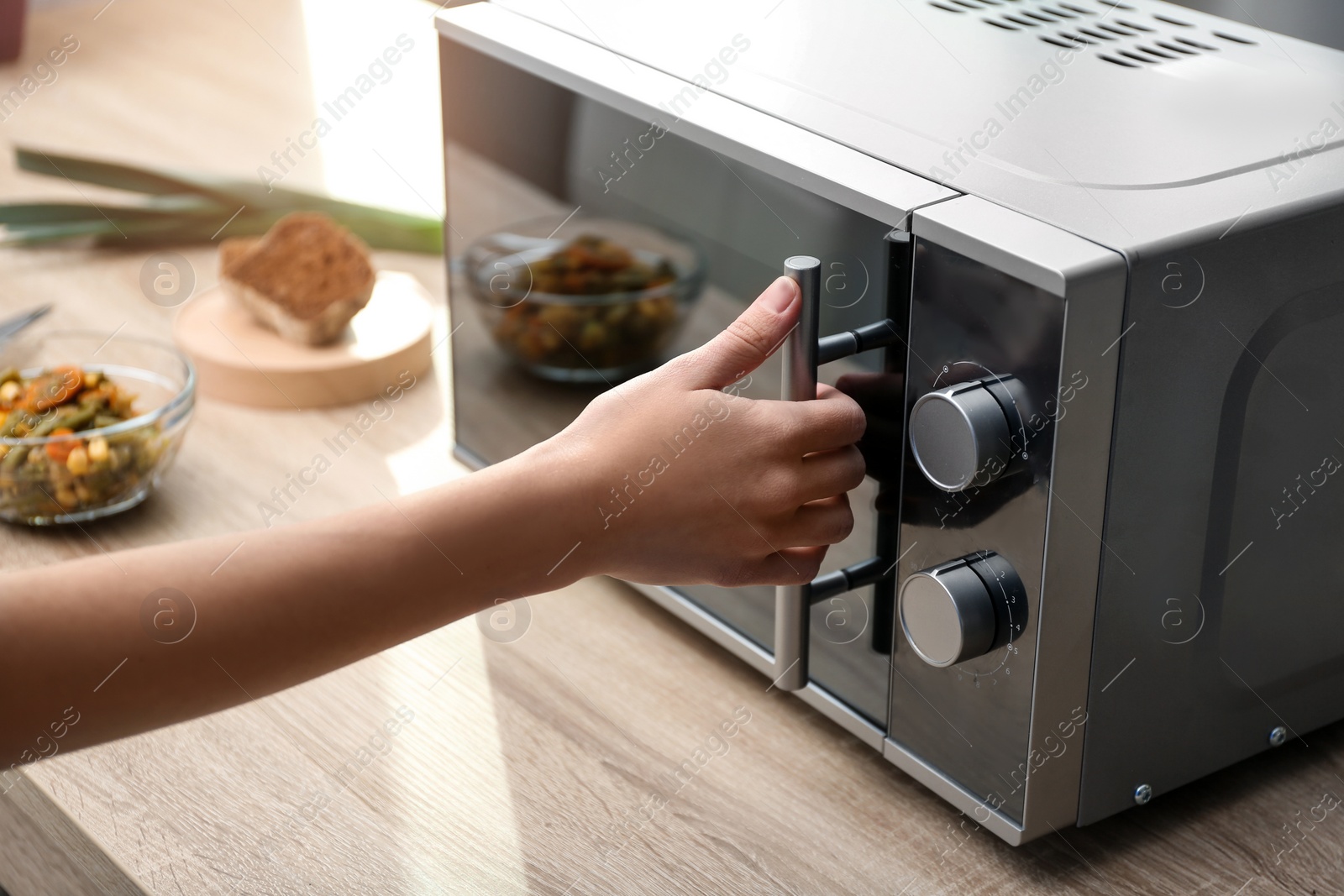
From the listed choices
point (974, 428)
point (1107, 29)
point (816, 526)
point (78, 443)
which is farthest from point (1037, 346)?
point (78, 443)

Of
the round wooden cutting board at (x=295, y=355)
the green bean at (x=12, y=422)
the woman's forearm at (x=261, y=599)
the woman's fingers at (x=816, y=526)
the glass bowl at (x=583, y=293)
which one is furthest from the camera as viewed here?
the round wooden cutting board at (x=295, y=355)

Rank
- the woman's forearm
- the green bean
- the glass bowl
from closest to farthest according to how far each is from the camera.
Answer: the woman's forearm
the glass bowl
the green bean

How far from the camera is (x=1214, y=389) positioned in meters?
0.51

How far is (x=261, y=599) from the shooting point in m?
0.50

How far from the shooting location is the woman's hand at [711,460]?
56 cm

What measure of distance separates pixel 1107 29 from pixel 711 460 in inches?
14.0

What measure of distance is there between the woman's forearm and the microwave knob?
6.0 inches

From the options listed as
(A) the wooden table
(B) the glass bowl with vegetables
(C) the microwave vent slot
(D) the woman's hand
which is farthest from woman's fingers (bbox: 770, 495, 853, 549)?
(B) the glass bowl with vegetables

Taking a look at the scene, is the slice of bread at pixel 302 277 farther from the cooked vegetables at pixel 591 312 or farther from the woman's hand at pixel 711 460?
the woman's hand at pixel 711 460

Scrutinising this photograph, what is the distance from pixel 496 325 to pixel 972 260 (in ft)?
1.39

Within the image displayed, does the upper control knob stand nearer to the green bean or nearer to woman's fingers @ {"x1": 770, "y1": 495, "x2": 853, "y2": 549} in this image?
woman's fingers @ {"x1": 770, "y1": 495, "x2": 853, "y2": 549}

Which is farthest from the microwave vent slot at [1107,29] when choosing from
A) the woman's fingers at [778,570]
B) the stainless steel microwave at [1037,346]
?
the woman's fingers at [778,570]

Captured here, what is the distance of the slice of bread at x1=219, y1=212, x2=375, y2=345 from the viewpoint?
99 centimetres

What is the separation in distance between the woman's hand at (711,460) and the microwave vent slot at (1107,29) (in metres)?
0.25
